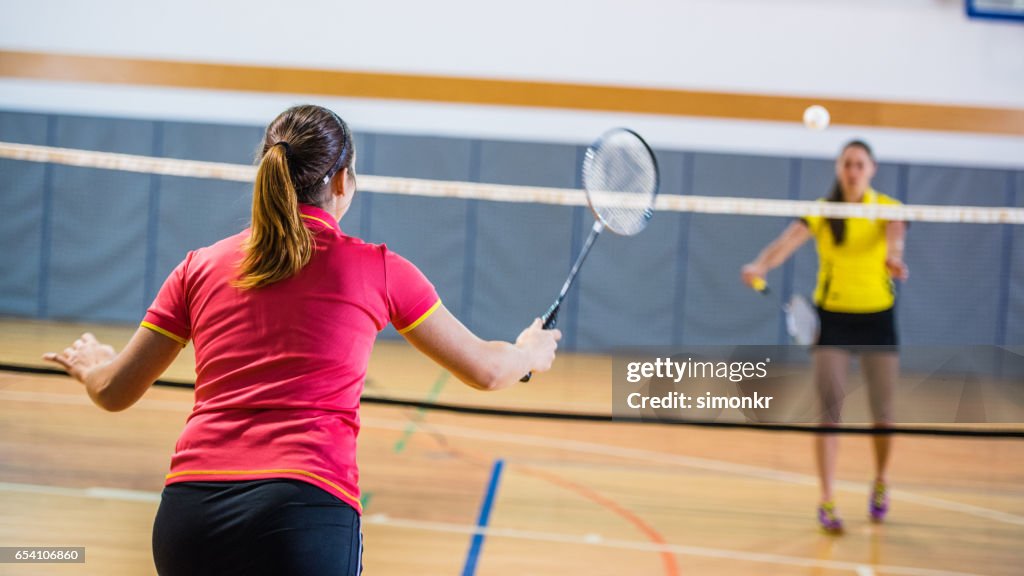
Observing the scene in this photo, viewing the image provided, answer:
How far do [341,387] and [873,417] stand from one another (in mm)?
3461

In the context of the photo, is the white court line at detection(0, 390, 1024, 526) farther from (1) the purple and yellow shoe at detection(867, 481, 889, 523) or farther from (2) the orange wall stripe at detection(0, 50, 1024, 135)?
(2) the orange wall stripe at detection(0, 50, 1024, 135)

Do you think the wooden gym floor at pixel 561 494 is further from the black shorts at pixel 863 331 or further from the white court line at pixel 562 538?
the black shorts at pixel 863 331

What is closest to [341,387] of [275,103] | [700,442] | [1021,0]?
[700,442]

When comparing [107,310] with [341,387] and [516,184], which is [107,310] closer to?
[516,184]

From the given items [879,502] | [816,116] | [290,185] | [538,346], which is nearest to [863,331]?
[879,502]

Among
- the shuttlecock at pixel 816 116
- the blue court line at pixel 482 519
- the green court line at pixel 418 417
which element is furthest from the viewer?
the shuttlecock at pixel 816 116

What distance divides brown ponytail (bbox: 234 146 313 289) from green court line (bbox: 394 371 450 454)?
11.7 ft

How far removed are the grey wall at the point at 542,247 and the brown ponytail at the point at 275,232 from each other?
733 cm

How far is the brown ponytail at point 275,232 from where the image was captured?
1373mm

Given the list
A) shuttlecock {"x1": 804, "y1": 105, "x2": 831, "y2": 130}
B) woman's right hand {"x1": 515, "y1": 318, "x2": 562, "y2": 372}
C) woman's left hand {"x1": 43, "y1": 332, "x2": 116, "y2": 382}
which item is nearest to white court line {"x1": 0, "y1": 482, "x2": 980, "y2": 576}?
woman's right hand {"x1": 515, "y1": 318, "x2": 562, "y2": 372}

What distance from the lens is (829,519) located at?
3898 mm

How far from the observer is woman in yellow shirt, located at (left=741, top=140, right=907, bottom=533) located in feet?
13.0

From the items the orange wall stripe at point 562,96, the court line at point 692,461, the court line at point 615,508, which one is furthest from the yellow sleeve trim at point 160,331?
the orange wall stripe at point 562,96

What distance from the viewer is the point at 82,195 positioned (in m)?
8.82
